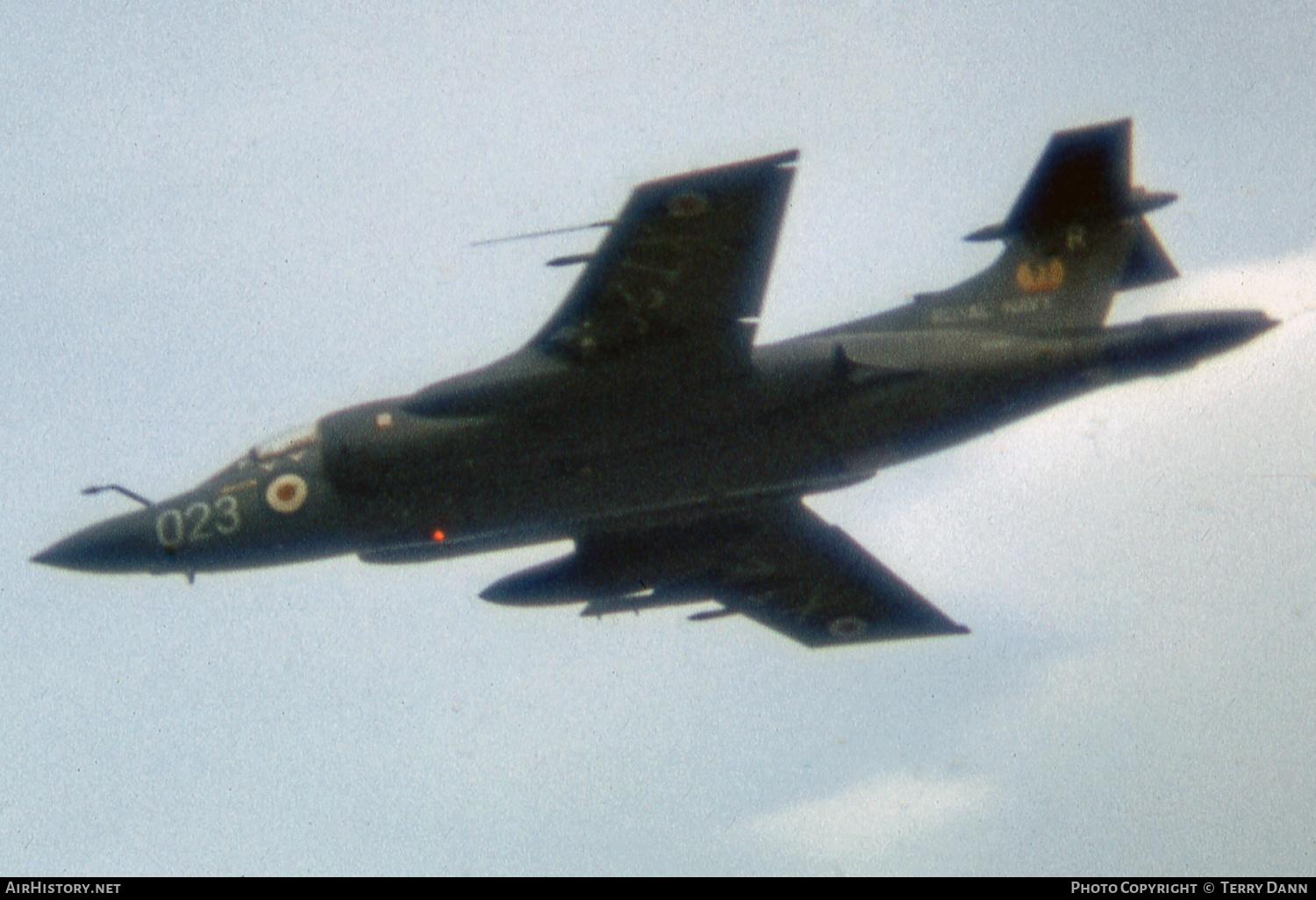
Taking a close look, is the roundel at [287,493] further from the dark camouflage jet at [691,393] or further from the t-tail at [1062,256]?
the t-tail at [1062,256]

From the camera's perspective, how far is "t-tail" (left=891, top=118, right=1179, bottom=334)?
2017 centimetres

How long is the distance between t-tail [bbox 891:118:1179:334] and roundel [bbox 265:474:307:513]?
25.9ft

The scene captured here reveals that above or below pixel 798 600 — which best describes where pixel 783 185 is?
above

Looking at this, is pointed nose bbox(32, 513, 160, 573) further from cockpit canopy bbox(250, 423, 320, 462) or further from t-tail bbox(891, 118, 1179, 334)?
t-tail bbox(891, 118, 1179, 334)

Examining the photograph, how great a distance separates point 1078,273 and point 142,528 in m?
12.5

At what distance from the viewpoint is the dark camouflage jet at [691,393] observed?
1844cm

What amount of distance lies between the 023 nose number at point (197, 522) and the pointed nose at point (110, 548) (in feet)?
0.73

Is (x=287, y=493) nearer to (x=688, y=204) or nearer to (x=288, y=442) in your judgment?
(x=288, y=442)

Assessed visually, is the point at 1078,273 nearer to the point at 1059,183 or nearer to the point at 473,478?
the point at 1059,183

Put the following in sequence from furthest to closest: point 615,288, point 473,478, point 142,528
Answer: point 142,528 → point 473,478 → point 615,288

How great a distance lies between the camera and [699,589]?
2475cm

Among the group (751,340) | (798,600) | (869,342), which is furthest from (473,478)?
(798,600)
